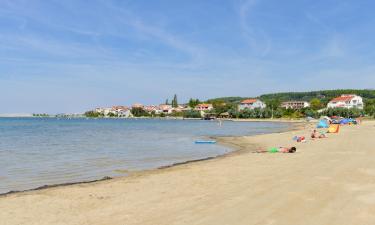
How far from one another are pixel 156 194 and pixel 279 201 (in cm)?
318

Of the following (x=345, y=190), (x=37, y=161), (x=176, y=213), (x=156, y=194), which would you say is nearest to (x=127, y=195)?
(x=156, y=194)

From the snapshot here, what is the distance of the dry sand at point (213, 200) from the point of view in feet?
23.1

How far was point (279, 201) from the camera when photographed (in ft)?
26.8

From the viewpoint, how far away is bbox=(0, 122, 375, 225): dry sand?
277 inches

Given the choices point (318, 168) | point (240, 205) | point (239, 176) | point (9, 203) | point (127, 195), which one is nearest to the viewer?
point (240, 205)

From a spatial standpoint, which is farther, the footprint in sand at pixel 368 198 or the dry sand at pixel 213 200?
the footprint in sand at pixel 368 198

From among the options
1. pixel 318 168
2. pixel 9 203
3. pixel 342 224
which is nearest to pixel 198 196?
pixel 342 224

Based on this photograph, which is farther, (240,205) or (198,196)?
(198,196)

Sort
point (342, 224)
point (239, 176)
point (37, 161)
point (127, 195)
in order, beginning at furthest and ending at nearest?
point (37, 161)
point (239, 176)
point (127, 195)
point (342, 224)

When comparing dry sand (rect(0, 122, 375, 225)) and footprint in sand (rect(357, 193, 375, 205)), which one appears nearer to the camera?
dry sand (rect(0, 122, 375, 225))

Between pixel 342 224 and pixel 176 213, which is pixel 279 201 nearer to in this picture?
pixel 342 224

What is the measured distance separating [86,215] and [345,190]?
6.18 metres

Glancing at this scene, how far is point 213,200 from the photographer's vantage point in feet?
28.0

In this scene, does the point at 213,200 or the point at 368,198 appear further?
the point at 213,200
